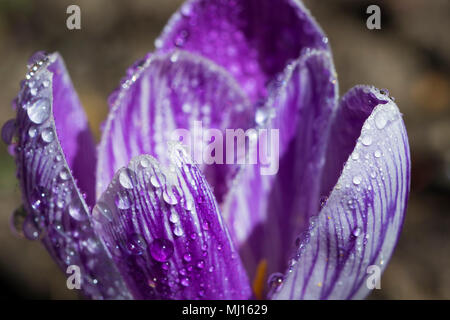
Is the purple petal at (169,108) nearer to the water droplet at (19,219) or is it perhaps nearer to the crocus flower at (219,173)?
the crocus flower at (219,173)

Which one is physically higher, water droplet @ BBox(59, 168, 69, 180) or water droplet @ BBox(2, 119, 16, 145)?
water droplet @ BBox(2, 119, 16, 145)

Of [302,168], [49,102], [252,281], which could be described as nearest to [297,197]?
[302,168]

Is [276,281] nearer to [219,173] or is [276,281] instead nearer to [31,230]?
[219,173]

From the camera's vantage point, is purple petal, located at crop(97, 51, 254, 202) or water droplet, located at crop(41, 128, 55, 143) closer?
water droplet, located at crop(41, 128, 55, 143)

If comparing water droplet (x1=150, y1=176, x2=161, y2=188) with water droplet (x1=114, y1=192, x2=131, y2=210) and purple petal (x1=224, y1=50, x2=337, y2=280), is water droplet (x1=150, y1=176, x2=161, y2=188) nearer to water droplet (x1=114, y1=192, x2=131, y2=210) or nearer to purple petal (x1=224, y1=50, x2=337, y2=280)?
water droplet (x1=114, y1=192, x2=131, y2=210)

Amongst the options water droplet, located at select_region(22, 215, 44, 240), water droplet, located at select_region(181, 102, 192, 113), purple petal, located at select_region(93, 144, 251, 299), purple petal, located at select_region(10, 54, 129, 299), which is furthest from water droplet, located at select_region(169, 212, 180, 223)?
water droplet, located at select_region(181, 102, 192, 113)

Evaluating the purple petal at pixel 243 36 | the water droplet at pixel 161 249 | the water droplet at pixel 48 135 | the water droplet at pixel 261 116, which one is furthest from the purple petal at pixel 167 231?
the purple petal at pixel 243 36
